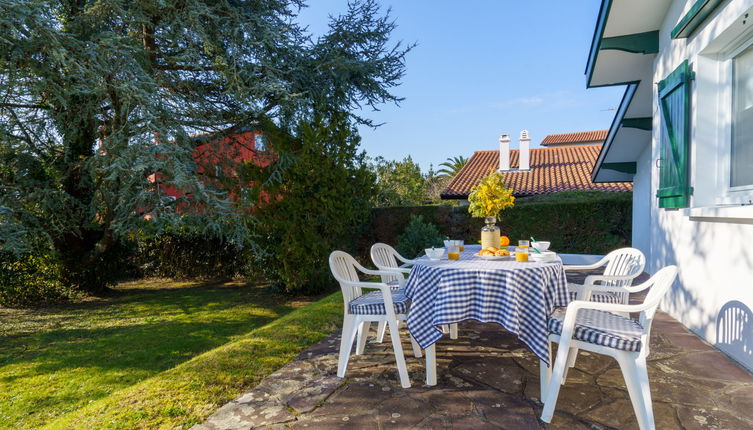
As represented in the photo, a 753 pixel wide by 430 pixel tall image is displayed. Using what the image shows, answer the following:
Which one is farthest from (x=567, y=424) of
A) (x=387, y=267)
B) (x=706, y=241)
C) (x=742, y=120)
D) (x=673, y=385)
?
(x=742, y=120)

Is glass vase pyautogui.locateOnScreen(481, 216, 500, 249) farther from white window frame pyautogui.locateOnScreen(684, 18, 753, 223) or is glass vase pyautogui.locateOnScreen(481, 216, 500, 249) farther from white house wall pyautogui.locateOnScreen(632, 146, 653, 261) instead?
white house wall pyautogui.locateOnScreen(632, 146, 653, 261)

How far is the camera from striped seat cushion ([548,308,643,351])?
2.40 meters

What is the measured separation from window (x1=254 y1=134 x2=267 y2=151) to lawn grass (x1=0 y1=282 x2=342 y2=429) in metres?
3.40

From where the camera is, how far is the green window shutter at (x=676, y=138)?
13.7ft

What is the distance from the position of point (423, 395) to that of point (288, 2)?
8739mm

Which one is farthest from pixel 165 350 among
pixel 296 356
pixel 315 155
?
pixel 315 155

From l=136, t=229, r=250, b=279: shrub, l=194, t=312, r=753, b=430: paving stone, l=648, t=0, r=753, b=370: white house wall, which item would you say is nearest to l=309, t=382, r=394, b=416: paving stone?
l=194, t=312, r=753, b=430: paving stone

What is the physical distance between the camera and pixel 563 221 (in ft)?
33.9

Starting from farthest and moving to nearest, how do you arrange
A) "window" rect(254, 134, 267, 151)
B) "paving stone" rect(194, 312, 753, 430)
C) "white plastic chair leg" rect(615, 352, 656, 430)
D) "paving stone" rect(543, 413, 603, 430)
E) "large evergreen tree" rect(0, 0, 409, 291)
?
"window" rect(254, 134, 267, 151)
"large evergreen tree" rect(0, 0, 409, 291)
"paving stone" rect(194, 312, 753, 430)
"paving stone" rect(543, 413, 603, 430)
"white plastic chair leg" rect(615, 352, 656, 430)

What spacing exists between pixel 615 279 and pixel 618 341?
1163 mm

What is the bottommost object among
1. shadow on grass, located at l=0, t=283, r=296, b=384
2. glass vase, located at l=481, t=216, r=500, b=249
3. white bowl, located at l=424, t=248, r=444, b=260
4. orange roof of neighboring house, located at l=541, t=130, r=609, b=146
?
shadow on grass, located at l=0, t=283, r=296, b=384

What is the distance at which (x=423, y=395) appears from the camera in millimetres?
2891

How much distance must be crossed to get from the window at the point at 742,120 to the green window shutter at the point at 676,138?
401 mm

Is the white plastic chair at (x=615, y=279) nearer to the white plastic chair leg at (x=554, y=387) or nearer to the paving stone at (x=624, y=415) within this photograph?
the paving stone at (x=624, y=415)
